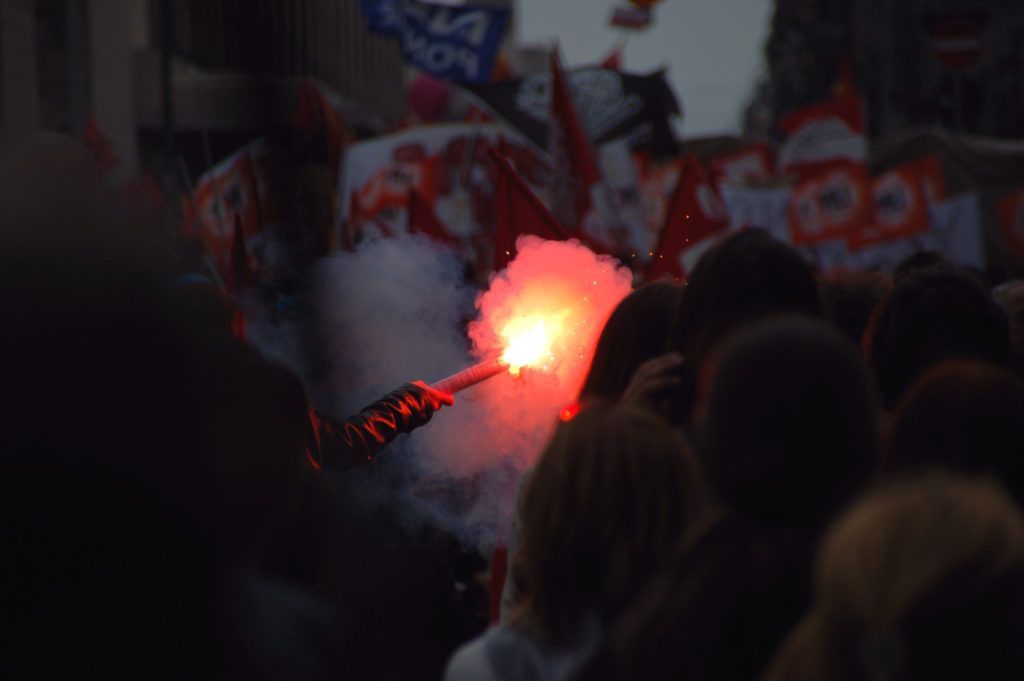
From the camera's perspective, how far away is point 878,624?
1.15m

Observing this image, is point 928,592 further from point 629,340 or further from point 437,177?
point 437,177

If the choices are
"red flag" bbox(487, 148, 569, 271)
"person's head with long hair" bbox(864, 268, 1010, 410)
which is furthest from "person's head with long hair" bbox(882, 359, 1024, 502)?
"red flag" bbox(487, 148, 569, 271)

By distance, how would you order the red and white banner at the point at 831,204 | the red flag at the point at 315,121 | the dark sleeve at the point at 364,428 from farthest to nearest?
the red and white banner at the point at 831,204, the red flag at the point at 315,121, the dark sleeve at the point at 364,428

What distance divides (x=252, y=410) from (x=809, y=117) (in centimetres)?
1255

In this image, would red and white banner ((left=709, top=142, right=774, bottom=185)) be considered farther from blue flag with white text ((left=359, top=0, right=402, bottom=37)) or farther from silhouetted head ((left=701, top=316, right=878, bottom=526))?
silhouetted head ((left=701, top=316, right=878, bottom=526))

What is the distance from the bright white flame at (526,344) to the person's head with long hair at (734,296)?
113 cm

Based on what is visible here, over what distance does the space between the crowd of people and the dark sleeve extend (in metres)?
1.05

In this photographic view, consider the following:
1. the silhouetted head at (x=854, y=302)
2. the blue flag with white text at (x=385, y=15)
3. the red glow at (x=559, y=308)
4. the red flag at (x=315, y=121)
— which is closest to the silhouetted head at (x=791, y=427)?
the red glow at (x=559, y=308)

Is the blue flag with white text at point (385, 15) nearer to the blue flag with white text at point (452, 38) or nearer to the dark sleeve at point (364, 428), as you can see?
the blue flag with white text at point (452, 38)

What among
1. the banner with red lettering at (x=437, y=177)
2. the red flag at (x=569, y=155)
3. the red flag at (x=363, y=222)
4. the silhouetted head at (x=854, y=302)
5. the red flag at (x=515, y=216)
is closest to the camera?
the silhouetted head at (x=854, y=302)

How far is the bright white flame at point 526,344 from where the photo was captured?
349 centimetres

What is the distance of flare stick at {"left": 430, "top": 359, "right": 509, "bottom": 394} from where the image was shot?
11.3 ft

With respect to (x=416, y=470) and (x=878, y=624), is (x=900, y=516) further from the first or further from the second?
(x=416, y=470)

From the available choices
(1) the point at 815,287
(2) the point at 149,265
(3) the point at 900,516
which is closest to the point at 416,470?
(1) the point at 815,287
